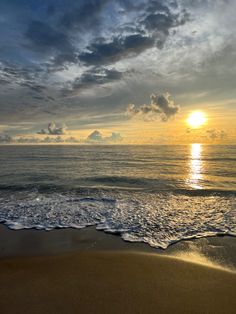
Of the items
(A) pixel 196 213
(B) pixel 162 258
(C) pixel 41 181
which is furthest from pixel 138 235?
(C) pixel 41 181

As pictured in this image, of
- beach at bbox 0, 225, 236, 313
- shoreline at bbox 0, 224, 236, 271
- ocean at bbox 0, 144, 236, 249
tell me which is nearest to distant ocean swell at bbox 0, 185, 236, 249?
ocean at bbox 0, 144, 236, 249

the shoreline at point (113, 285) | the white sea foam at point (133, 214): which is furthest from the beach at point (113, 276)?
the white sea foam at point (133, 214)

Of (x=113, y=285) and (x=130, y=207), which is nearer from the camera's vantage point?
(x=113, y=285)

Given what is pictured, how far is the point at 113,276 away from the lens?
5.88 m

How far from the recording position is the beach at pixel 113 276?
15.8 ft

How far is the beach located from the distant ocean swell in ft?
3.15

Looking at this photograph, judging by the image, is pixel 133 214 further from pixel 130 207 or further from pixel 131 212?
pixel 130 207

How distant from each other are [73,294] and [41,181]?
656 inches

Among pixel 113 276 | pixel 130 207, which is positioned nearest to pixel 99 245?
pixel 113 276

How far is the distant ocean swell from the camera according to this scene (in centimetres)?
897

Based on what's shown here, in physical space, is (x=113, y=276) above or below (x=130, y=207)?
above

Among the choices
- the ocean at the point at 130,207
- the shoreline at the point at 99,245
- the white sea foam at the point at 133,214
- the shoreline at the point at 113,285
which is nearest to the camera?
the shoreline at the point at 113,285

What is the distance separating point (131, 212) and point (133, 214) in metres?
→ 0.34

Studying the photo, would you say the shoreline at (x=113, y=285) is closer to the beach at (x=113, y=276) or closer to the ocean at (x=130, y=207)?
the beach at (x=113, y=276)
